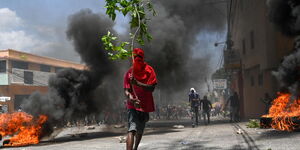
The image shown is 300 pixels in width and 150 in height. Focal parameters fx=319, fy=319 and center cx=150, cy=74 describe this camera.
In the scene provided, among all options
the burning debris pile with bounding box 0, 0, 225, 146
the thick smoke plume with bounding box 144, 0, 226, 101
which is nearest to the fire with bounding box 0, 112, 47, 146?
the burning debris pile with bounding box 0, 0, 225, 146

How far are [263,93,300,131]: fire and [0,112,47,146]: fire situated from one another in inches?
259

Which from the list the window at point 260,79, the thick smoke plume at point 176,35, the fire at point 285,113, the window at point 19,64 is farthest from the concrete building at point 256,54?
the window at point 19,64

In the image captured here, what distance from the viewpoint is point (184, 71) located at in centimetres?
1783

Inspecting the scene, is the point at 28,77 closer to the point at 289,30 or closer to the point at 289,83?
the point at 289,30

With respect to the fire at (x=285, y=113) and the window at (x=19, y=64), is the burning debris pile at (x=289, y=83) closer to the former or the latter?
the fire at (x=285, y=113)

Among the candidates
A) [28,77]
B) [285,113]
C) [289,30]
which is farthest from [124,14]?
[28,77]

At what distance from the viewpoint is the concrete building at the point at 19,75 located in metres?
31.1

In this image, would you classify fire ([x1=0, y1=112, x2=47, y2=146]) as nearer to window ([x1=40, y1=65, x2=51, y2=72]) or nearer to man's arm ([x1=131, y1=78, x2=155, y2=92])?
man's arm ([x1=131, y1=78, x2=155, y2=92])

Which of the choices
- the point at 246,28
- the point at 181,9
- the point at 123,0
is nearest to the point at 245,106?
the point at 246,28

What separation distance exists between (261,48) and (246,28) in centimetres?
410

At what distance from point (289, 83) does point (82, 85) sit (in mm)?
7320

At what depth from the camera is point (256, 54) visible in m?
17.6

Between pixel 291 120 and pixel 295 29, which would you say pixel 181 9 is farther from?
pixel 291 120

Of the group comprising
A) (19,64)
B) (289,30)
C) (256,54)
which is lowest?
(289,30)
